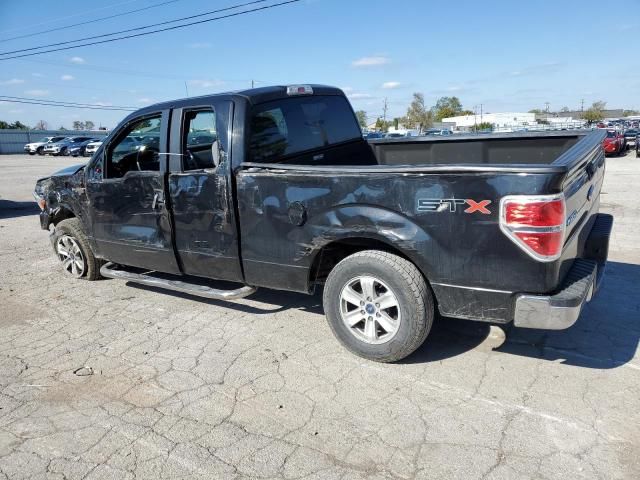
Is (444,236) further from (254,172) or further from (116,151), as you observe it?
(116,151)

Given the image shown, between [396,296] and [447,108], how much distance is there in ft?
418

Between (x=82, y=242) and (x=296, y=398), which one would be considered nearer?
(x=296, y=398)

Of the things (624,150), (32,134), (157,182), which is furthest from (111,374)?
(32,134)

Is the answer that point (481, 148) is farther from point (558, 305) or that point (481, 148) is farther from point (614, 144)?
point (614, 144)

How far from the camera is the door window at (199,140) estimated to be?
434 cm

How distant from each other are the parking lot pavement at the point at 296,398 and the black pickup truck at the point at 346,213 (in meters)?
0.42

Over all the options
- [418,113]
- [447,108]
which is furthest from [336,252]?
[447,108]

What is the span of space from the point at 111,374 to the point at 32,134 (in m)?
58.2

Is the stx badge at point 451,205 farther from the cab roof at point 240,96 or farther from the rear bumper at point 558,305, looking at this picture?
the cab roof at point 240,96

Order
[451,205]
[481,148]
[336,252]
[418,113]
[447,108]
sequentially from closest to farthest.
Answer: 1. [451,205]
2. [336,252]
3. [481,148]
4. [418,113]
5. [447,108]

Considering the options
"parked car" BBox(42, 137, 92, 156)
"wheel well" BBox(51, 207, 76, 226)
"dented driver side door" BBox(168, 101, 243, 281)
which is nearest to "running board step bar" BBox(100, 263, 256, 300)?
"dented driver side door" BBox(168, 101, 243, 281)

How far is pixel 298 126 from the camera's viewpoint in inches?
187

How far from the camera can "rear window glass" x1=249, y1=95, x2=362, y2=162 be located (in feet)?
14.1

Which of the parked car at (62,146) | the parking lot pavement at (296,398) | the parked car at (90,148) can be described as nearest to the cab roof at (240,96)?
the parking lot pavement at (296,398)
